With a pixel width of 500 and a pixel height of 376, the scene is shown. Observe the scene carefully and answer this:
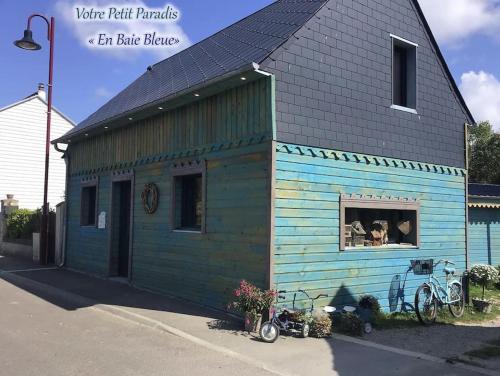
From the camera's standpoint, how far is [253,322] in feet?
24.7

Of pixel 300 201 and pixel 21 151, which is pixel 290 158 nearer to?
pixel 300 201

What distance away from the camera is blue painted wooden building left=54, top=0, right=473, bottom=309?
8227 millimetres

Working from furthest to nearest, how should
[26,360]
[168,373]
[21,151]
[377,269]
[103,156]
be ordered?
[21,151] < [103,156] < [377,269] < [26,360] < [168,373]

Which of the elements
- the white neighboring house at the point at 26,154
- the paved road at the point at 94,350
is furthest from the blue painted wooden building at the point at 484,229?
the white neighboring house at the point at 26,154

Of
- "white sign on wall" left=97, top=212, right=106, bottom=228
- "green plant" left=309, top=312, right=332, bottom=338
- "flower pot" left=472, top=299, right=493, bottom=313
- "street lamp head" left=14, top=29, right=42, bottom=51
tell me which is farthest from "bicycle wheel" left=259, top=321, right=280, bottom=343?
"street lamp head" left=14, top=29, right=42, bottom=51

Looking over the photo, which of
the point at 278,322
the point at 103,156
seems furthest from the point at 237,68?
the point at 103,156

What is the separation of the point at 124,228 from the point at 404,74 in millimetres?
8003

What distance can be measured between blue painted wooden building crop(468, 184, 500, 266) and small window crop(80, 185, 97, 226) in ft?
36.9

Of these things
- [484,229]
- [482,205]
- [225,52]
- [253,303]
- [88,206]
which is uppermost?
[225,52]

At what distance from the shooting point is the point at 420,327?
29.3ft

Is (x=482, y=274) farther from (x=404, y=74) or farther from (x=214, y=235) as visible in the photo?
(x=214, y=235)

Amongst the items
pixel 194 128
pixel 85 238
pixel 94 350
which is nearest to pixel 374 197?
pixel 194 128

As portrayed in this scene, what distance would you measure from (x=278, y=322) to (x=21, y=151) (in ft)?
77.1

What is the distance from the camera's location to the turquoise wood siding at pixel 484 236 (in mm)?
14891
